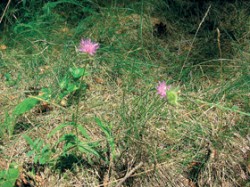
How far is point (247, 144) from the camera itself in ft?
4.49

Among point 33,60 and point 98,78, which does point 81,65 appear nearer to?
point 98,78

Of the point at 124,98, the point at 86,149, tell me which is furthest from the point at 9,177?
the point at 124,98

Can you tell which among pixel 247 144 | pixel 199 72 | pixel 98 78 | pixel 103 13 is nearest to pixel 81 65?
pixel 98 78

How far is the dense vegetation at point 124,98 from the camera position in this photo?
4.00 ft

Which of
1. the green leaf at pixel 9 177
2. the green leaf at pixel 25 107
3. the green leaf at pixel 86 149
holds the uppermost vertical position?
the green leaf at pixel 25 107

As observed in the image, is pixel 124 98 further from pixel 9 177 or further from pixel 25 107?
pixel 9 177

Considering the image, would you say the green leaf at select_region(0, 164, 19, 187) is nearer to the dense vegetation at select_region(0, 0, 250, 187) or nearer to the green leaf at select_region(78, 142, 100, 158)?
the dense vegetation at select_region(0, 0, 250, 187)

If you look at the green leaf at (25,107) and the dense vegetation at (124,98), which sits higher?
the green leaf at (25,107)

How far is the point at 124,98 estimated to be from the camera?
1496mm

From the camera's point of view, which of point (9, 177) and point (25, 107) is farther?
point (25, 107)

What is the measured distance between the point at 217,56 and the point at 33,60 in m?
0.93

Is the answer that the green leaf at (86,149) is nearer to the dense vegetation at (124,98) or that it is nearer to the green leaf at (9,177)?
the dense vegetation at (124,98)

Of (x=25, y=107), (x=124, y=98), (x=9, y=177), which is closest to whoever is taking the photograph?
(x=9, y=177)

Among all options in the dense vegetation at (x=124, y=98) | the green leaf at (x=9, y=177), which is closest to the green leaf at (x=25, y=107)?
the dense vegetation at (x=124, y=98)
